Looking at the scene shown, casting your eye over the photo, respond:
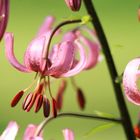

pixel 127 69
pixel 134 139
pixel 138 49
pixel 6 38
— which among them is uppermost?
pixel 6 38

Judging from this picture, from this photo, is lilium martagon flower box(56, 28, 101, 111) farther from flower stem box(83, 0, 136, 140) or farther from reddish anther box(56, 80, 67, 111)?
flower stem box(83, 0, 136, 140)

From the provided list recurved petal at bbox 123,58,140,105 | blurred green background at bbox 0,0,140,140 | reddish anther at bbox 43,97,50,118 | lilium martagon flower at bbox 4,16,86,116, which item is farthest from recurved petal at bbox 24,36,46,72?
blurred green background at bbox 0,0,140,140

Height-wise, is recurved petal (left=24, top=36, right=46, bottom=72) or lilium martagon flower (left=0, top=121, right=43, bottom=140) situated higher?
recurved petal (left=24, top=36, right=46, bottom=72)

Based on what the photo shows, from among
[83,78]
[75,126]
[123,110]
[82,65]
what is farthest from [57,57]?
[83,78]

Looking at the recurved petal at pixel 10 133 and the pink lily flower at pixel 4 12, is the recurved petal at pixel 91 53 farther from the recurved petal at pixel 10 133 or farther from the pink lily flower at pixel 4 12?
the pink lily flower at pixel 4 12

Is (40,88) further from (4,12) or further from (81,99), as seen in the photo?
(81,99)

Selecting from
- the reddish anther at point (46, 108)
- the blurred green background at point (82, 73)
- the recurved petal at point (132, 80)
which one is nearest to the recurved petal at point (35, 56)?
the reddish anther at point (46, 108)

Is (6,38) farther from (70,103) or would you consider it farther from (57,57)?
(70,103)
